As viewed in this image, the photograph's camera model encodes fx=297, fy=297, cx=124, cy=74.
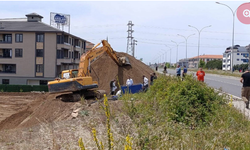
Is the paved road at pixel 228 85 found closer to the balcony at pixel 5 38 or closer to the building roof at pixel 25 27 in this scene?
the building roof at pixel 25 27

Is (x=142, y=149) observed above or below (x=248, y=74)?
below

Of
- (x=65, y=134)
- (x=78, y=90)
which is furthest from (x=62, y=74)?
(x=65, y=134)

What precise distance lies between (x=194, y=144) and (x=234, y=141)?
1.12 meters

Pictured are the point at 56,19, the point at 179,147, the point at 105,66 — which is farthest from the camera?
the point at 56,19

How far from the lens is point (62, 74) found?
19828 mm

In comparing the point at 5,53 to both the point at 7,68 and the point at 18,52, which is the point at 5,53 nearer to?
the point at 7,68

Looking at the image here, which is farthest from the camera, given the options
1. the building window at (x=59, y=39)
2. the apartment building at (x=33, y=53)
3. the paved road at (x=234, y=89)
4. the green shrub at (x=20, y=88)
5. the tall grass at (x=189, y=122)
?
the building window at (x=59, y=39)

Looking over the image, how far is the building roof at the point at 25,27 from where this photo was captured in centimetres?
4721

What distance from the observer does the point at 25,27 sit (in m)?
48.1

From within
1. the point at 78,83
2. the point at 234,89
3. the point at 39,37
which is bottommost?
the point at 234,89

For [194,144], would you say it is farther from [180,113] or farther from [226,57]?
[226,57]

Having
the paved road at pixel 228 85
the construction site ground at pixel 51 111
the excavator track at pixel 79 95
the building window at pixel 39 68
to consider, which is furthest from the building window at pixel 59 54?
the excavator track at pixel 79 95

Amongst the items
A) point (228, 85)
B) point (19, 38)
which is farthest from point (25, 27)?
point (228, 85)

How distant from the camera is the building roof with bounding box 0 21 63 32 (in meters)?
47.2
